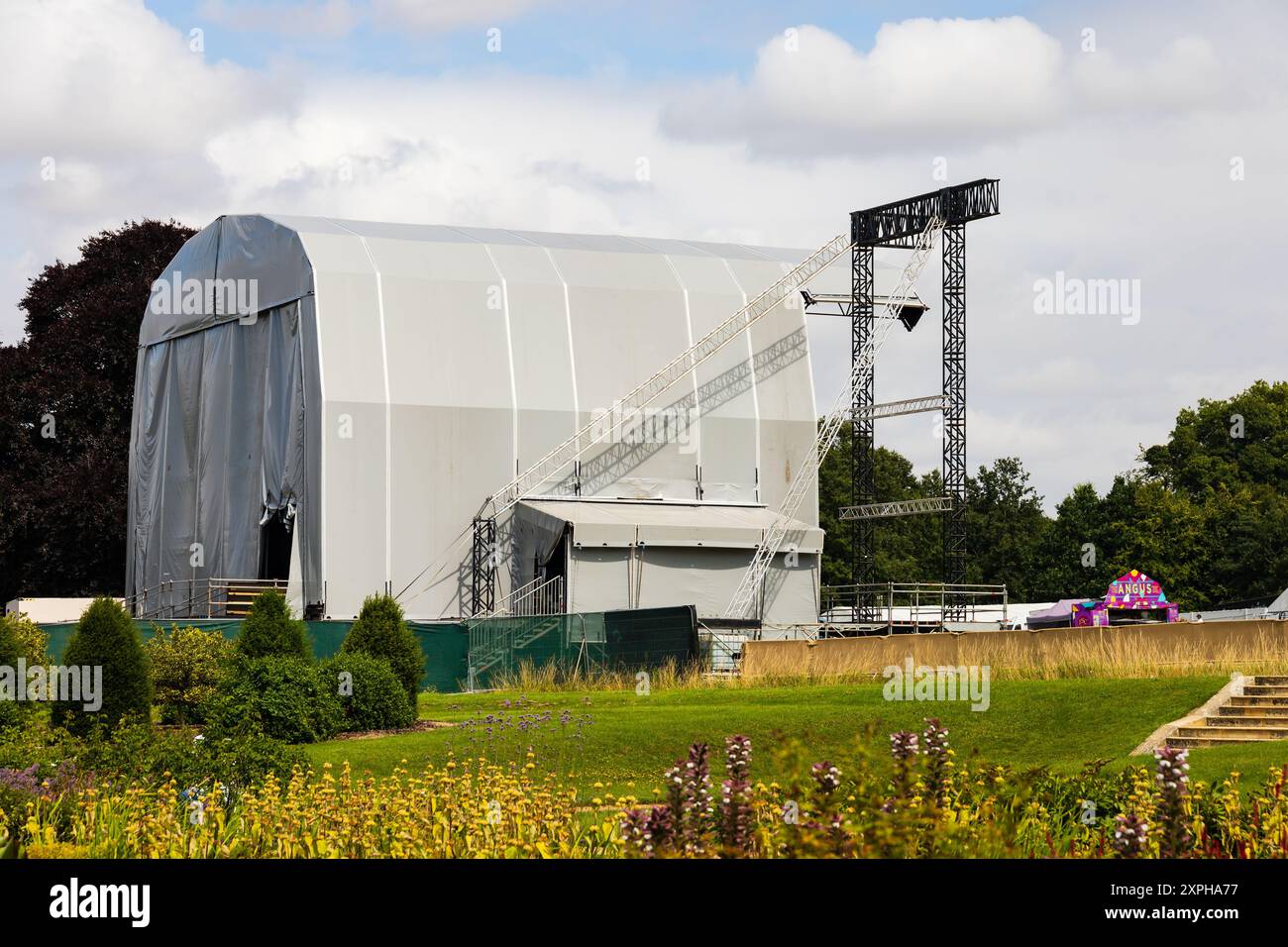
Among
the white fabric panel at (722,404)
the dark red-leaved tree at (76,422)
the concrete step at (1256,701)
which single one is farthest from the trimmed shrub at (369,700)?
the dark red-leaved tree at (76,422)

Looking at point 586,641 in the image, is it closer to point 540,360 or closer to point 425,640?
point 425,640

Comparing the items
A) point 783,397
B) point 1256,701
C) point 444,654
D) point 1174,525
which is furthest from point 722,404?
point 1174,525

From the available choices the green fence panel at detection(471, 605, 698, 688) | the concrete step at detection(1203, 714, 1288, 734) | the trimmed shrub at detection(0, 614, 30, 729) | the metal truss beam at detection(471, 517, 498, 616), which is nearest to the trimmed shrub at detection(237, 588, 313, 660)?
the trimmed shrub at detection(0, 614, 30, 729)

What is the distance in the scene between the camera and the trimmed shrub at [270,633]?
1075 inches

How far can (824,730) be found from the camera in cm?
2119

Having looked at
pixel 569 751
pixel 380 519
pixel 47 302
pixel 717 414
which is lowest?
pixel 569 751

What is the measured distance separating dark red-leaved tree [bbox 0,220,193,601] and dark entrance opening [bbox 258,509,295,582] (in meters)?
12.7

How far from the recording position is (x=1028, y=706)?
23.4 m

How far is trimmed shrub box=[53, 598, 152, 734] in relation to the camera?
22.9 m

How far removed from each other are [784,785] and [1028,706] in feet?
39.7

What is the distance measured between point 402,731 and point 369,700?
2.64ft

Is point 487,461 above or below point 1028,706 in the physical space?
above
